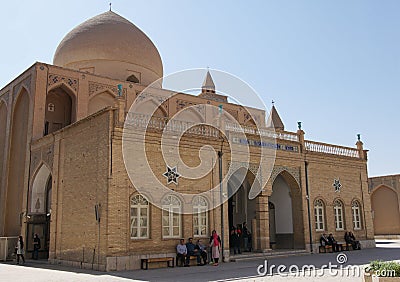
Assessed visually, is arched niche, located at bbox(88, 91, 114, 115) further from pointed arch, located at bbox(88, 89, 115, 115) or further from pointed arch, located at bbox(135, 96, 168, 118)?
pointed arch, located at bbox(135, 96, 168, 118)

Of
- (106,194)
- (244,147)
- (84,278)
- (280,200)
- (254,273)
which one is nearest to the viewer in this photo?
(84,278)

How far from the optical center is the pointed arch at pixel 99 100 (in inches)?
854

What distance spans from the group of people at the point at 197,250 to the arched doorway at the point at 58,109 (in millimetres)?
9673

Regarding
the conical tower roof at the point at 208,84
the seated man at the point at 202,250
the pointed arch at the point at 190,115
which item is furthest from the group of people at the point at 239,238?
the conical tower roof at the point at 208,84

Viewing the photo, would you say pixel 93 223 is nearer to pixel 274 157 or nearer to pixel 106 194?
pixel 106 194

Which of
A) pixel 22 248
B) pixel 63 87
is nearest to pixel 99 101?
pixel 63 87

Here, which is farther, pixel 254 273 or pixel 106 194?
pixel 106 194

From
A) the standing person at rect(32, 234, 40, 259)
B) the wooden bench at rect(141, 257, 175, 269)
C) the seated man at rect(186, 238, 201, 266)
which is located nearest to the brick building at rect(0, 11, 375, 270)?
the wooden bench at rect(141, 257, 175, 269)

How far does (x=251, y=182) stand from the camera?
19.2 meters

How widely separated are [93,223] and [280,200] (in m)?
10.3

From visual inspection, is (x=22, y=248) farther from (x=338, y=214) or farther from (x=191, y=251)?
(x=338, y=214)

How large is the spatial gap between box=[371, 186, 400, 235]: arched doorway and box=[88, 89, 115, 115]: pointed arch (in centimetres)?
2384

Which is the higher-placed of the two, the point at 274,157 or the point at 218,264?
the point at 274,157

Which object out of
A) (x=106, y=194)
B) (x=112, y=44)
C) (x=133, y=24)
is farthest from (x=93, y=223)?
(x=133, y=24)
